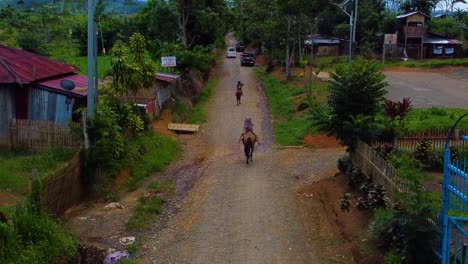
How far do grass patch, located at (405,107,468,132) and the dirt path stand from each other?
3.25m

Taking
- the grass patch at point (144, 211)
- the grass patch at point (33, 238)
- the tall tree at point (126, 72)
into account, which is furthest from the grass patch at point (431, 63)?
the grass patch at point (33, 238)

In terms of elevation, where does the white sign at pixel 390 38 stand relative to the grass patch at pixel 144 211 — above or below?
above

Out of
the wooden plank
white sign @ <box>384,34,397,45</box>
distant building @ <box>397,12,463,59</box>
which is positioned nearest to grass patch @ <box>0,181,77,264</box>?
the wooden plank

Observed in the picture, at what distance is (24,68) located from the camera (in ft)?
63.9

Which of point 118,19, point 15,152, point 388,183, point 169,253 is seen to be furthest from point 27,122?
point 118,19

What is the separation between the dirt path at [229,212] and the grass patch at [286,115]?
1.20 meters

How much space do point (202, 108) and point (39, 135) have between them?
1612 cm

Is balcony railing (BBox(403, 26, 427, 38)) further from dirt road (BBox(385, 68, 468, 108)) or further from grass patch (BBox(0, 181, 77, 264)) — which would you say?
grass patch (BBox(0, 181, 77, 264))

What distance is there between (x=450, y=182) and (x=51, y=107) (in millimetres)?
14532

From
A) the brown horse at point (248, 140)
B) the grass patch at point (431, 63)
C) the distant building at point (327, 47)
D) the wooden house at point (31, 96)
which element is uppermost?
the distant building at point (327, 47)

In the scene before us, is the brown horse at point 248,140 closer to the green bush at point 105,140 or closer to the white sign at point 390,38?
the green bush at point 105,140

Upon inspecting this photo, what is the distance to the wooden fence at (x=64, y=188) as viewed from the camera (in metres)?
12.3

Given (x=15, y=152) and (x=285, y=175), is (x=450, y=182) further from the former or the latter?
(x=15, y=152)

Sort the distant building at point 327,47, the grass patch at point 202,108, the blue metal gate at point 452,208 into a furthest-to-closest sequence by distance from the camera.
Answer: the distant building at point 327,47
the grass patch at point 202,108
the blue metal gate at point 452,208
